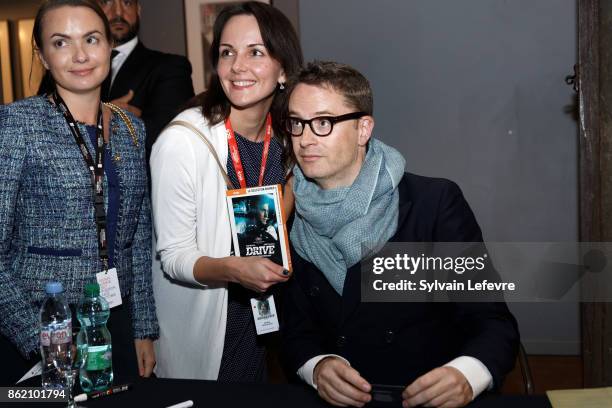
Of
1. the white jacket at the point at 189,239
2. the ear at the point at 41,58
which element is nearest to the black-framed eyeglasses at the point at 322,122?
the white jacket at the point at 189,239

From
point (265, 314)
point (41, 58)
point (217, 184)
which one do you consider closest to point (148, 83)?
point (41, 58)

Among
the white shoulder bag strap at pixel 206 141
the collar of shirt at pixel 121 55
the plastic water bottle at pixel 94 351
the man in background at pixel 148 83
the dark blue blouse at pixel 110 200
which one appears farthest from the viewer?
the collar of shirt at pixel 121 55

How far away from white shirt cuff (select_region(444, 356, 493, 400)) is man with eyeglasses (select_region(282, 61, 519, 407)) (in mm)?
292

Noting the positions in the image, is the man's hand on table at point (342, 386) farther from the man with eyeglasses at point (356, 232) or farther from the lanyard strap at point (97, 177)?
the lanyard strap at point (97, 177)

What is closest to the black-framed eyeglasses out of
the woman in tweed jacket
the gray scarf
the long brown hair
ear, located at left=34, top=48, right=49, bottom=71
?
the gray scarf

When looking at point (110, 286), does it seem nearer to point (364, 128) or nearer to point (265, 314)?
point (265, 314)

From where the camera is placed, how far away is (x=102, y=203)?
228cm

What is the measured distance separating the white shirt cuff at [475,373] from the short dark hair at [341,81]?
0.86m

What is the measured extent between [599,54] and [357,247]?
A: 172cm

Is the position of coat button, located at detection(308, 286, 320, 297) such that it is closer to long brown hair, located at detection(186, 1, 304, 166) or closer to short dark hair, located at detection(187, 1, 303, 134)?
long brown hair, located at detection(186, 1, 304, 166)

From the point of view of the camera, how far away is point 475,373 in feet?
5.89

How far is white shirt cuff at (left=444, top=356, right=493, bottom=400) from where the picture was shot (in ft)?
5.81

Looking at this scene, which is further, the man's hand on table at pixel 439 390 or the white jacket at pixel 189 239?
the white jacket at pixel 189 239

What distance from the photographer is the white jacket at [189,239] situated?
2.38 m
